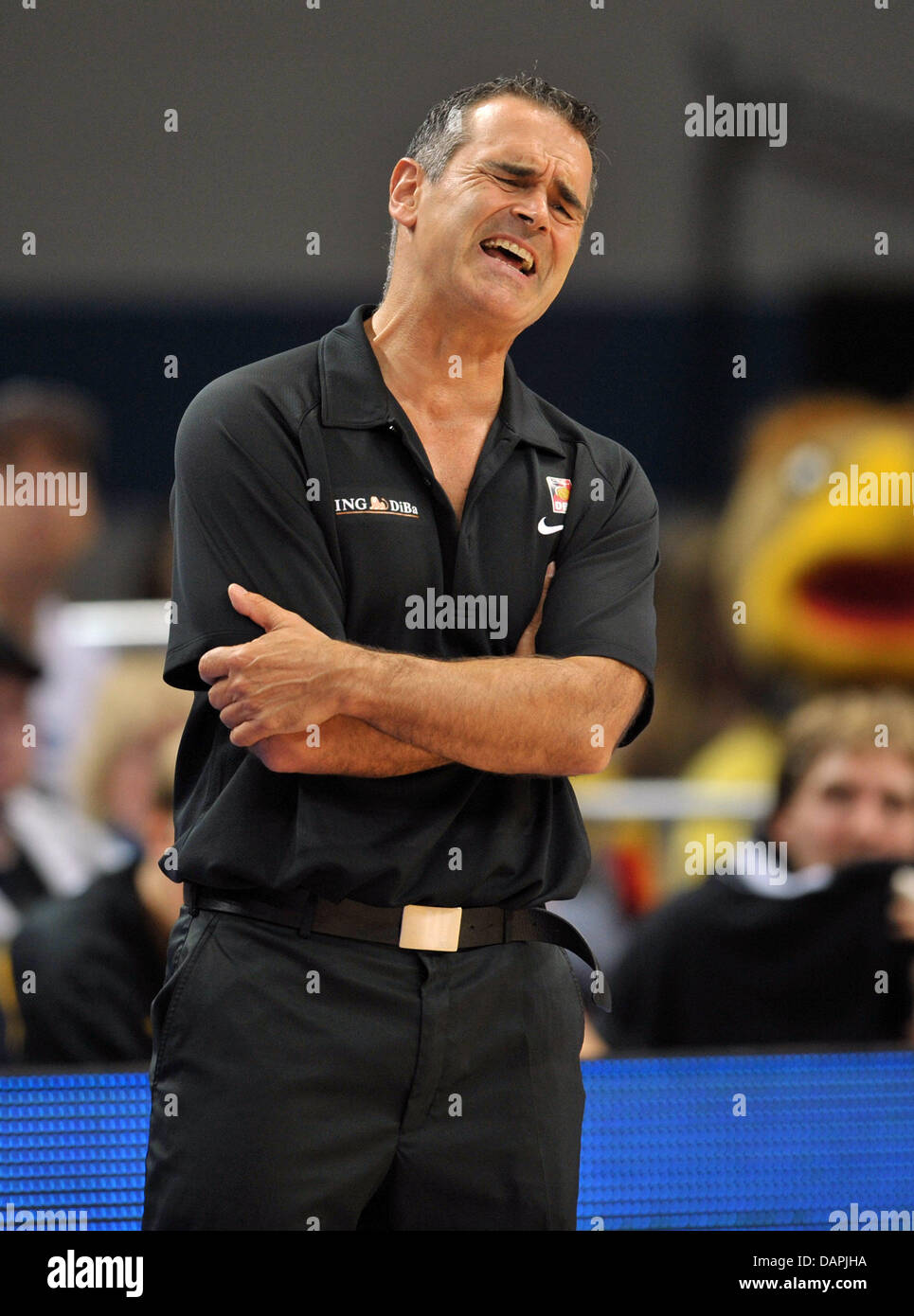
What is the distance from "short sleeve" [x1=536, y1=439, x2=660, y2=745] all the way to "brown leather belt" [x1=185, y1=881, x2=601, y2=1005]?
Answer: 14.0 inches

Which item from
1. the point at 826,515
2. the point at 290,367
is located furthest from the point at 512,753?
the point at 826,515

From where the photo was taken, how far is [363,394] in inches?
72.4

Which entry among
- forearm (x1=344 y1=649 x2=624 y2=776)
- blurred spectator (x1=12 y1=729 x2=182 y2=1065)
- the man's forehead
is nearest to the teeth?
the man's forehead

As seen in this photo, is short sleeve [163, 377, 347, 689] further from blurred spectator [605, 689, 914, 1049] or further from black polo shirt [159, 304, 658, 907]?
blurred spectator [605, 689, 914, 1049]

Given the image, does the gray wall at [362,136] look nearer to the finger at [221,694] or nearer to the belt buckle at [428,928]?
the finger at [221,694]

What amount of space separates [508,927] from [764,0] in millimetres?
4358

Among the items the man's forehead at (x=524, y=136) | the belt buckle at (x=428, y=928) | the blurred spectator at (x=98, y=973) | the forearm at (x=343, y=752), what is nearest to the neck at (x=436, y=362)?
the man's forehead at (x=524, y=136)

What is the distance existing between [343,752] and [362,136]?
3655 millimetres

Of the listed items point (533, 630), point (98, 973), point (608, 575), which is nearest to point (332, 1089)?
point (533, 630)

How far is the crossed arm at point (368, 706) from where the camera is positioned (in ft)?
5.41

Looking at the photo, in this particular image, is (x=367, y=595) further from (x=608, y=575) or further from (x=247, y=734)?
(x=608, y=575)

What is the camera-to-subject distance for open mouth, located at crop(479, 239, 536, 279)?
6.13ft

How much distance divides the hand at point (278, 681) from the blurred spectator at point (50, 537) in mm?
2711

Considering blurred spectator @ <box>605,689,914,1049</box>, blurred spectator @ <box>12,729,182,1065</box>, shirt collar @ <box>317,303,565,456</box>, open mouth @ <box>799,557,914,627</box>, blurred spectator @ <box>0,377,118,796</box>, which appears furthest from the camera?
open mouth @ <box>799,557,914,627</box>
